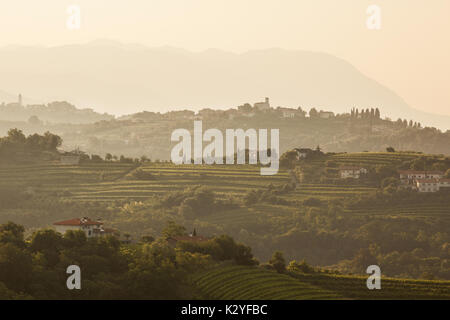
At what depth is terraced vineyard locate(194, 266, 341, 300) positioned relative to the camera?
62.6m

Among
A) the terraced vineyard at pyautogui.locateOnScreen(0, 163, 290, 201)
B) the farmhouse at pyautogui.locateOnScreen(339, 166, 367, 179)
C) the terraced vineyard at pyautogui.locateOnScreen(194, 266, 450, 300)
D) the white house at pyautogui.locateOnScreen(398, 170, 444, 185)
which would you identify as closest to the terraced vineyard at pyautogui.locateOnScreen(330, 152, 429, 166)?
the farmhouse at pyautogui.locateOnScreen(339, 166, 367, 179)

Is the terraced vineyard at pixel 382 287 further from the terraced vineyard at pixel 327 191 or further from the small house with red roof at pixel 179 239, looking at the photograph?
the terraced vineyard at pixel 327 191

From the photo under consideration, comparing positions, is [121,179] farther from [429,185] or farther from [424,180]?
[429,185]

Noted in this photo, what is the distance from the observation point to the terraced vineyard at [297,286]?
207 ft

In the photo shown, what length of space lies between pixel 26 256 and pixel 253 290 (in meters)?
15.5

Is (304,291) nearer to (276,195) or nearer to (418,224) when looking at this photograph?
(418,224)

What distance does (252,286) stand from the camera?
6456cm

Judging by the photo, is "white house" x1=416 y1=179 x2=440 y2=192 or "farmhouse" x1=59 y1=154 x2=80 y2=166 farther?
"farmhouse" x1=59 y1=154 x2=80 y2=166

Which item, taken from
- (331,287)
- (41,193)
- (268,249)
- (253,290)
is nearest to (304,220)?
(268,249)

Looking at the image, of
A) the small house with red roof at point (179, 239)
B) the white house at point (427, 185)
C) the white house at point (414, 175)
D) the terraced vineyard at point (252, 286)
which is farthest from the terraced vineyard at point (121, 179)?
the terraced vineyard at point (252, 286)

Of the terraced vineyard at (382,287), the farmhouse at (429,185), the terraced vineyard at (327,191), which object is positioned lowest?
the terraced vineyard at (382,287)

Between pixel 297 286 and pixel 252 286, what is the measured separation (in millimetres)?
3678

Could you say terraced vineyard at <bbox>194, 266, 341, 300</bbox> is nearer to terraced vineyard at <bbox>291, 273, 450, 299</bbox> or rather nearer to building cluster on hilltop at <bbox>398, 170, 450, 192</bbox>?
terraced vineyard at <bbox>291, 273, 450, 299</bbox>

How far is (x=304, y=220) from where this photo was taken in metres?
140
